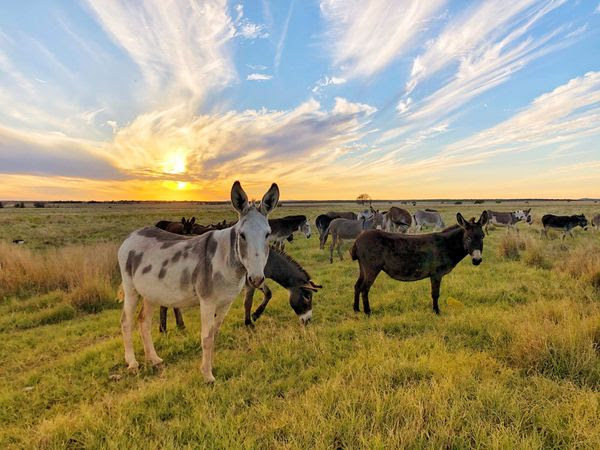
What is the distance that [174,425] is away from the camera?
3.23 metres

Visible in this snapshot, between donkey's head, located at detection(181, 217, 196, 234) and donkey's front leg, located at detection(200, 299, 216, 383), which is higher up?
donkey's head, located at detection(181, 217, 196, 234)

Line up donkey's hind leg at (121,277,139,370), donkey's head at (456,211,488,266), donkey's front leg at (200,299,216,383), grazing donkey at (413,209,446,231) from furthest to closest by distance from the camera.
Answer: grazing donkey at (413,209,446,231)
donkey's head at (456,211,488,266)
donkey's hind leg at (121,277,139,370)
donkey's front leg at (200,299,216,383)

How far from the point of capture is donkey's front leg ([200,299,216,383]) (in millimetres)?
4305

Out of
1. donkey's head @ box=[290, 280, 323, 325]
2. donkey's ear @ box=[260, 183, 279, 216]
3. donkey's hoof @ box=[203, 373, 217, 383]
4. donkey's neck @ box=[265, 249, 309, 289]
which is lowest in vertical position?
donkey's hoof @ box=[203, 373, 217, 383]

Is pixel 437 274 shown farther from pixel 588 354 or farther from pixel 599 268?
pixel 599 268

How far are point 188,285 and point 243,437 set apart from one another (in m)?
2.17

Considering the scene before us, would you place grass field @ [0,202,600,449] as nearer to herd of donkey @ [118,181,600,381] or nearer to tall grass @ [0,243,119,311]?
tall grass @ [0,243,119,311]

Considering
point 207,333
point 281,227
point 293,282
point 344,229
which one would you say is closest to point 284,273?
point 293,282

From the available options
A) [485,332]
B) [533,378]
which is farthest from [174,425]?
[485,332]

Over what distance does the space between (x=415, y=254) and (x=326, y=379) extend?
437 centimetres

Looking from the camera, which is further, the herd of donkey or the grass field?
the herd of donkey

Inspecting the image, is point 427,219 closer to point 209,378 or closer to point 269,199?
point 269,199

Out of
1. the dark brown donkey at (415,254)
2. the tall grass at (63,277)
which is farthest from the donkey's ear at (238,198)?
the tall grass at (63,277)

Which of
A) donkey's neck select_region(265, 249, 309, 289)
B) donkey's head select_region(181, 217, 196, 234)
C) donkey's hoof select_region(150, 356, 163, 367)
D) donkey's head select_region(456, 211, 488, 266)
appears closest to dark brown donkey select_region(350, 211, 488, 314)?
donkey's head select_region(456, 211, 488, 266)
